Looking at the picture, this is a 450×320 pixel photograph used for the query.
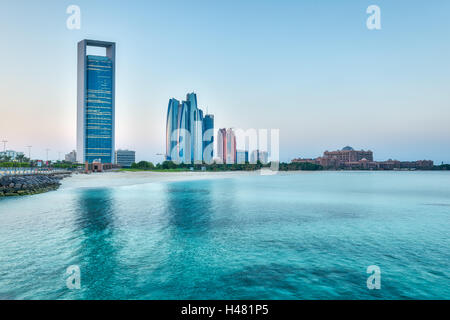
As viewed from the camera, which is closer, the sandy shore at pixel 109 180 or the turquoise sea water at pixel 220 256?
the turquoise sea water at pixel 220 256

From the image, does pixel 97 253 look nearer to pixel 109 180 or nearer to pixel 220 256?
pixel 220 256

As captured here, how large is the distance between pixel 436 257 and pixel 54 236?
94.3ft

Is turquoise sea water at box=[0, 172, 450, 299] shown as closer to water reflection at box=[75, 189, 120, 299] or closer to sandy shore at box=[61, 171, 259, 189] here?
water reflection at box=[75, 189, 120, 299]

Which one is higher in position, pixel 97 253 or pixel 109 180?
pixel 97 253

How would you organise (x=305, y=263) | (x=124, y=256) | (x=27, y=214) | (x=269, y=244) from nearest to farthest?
(x=305, y=263)
(x=124, y=256)
(x=269, y=244)
(x=27, y=214)

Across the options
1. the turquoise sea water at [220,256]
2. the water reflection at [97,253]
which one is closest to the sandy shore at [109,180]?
the water reflection at [97,253]

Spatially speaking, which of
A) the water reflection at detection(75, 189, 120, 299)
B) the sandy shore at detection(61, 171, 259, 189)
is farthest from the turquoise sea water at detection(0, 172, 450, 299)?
the sandy shore at detection(61, 171, 259, 189)

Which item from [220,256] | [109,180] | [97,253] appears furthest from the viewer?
[109,180]

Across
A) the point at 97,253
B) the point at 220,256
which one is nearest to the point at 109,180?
the point at 97,253

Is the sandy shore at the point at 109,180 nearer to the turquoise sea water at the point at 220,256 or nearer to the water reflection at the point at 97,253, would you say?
the water reflection at the point at 97,253

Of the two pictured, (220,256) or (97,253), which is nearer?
(220,256)
